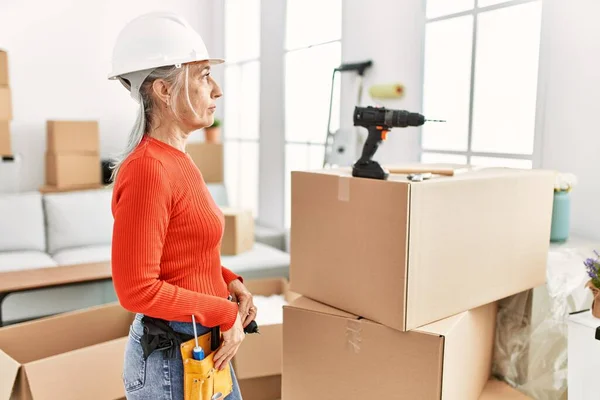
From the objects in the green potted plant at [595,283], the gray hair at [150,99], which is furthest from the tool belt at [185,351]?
the green potted plant at [595,283]

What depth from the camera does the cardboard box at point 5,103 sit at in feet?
12.2

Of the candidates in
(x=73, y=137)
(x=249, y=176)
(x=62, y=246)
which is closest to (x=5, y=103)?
(x=73, y=137)

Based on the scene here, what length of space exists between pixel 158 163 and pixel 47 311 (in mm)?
2464

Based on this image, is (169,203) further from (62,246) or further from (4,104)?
(4,104)

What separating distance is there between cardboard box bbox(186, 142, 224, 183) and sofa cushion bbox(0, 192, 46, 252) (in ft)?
3.82

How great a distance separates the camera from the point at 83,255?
3.46 m

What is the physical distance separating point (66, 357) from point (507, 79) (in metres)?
1.88

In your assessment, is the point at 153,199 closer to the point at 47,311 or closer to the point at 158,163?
the point at 158,163

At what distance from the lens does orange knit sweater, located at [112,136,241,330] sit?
106cm

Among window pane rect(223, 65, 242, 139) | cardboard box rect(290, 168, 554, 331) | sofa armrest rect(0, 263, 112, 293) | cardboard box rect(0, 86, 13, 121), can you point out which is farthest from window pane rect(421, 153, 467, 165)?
cardboard box rect(0, 86, 13, 121)

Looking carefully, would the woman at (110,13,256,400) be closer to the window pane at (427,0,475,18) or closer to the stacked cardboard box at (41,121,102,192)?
the window pane at (427,0,475,18)

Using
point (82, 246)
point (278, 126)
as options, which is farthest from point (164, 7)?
point (82, 246)

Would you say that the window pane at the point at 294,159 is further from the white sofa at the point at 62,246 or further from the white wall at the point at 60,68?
the white wall at the point at 60,68

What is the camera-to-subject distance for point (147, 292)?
1.08m
